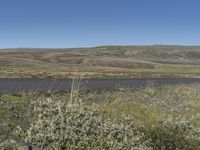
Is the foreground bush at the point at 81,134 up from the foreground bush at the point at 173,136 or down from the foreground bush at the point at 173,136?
up

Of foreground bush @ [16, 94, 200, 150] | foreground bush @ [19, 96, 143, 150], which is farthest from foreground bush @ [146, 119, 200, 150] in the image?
foreground bush @ [19, 96, 143, 150]

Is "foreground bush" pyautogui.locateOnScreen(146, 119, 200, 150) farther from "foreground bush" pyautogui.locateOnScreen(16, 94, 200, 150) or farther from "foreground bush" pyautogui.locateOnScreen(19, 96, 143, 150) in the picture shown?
"foreground bush" pyautogui.locateOnScreen(19, 96, 143, 150)

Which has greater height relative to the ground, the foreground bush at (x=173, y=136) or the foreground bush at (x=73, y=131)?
the foreground bush at (x=73, y=131)

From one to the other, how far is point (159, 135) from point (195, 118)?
31.9ft

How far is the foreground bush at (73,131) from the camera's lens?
1098 centimetres

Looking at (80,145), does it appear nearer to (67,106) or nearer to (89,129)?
(89,129)

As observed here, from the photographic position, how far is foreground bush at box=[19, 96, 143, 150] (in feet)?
36.0

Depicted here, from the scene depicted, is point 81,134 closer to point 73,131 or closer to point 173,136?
point 73,131

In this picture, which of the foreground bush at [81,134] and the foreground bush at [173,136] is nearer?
the foreground bush at [81,134]

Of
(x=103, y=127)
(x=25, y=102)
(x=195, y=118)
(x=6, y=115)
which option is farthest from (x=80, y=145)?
(x=195, y=118)

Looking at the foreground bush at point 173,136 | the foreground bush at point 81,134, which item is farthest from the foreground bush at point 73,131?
the foreground bush at point 173,136

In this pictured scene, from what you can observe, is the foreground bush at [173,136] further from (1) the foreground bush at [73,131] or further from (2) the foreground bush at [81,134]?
(1) the foreground bush at [73,131]

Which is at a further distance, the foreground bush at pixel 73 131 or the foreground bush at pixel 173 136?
the foreground bush at pixel 173 136

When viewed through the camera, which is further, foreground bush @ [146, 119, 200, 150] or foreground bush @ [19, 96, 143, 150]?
foreground bush @ [146, 119, 200, 150]
